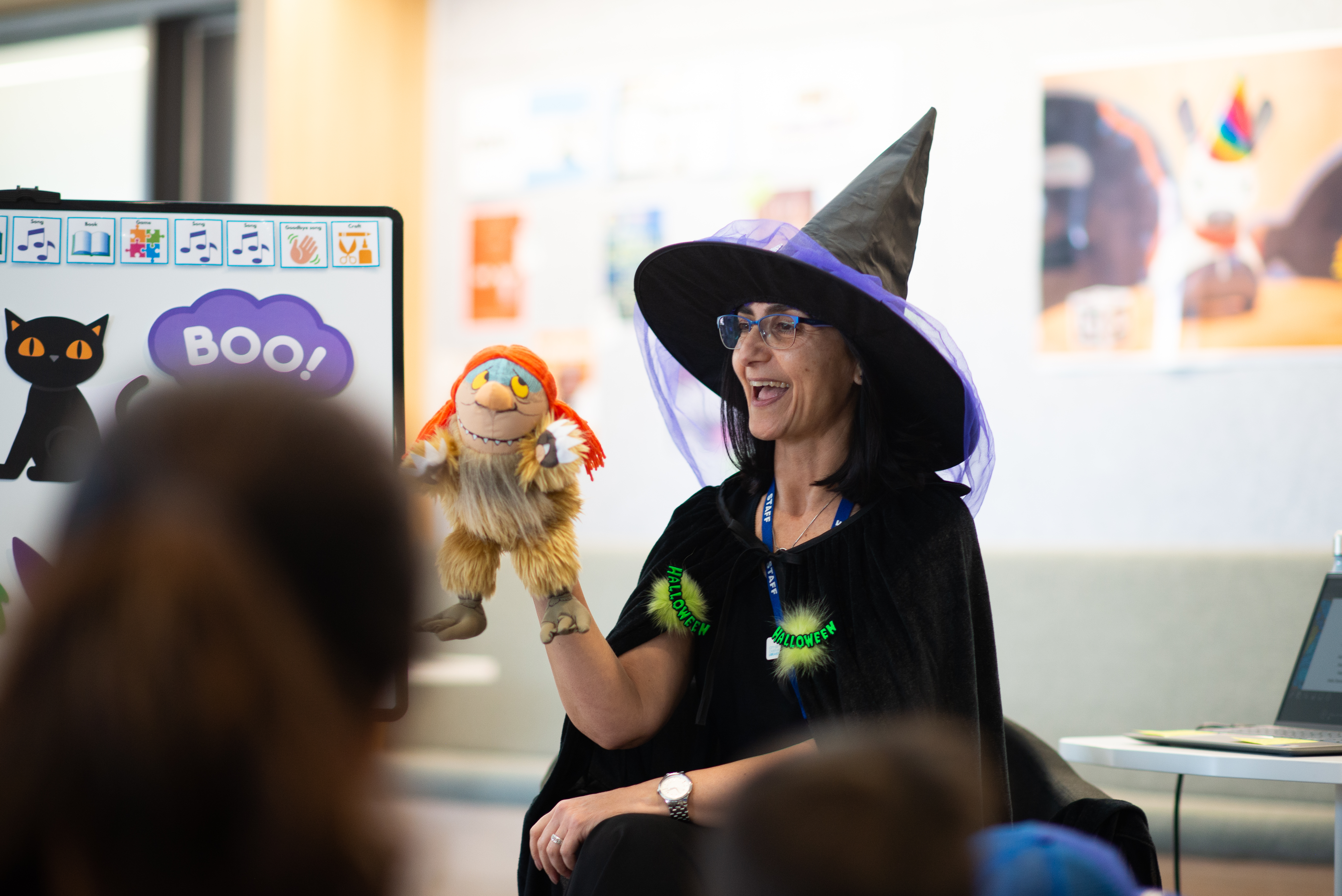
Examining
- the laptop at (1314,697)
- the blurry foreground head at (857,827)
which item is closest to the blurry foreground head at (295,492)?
the blurry foreground head at (857,827)

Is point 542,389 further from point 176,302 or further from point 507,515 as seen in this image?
point 176,302

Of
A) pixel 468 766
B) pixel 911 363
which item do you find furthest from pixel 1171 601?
pixel 468 766

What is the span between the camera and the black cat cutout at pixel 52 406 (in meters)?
1.52

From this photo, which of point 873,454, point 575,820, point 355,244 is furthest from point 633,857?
point 355,244

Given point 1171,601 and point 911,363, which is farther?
point 1171,601

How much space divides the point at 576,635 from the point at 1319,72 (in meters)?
2.48

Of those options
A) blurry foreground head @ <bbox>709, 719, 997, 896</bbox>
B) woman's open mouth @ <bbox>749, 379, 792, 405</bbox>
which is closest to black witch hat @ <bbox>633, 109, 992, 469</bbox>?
woman's open mouth @ <bbox>749, 379, 792, 405</bbox>

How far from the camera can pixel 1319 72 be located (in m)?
2.84

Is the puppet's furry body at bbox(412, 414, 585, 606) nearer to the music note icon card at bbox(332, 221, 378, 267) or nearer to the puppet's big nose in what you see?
the puppet's big nose

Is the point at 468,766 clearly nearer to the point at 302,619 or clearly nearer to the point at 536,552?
the point at 536,552

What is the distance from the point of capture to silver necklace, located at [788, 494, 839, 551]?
5.53 ft

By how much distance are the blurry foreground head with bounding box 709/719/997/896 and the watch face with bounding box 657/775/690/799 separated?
0.87 meters

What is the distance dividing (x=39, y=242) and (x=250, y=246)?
280 mm

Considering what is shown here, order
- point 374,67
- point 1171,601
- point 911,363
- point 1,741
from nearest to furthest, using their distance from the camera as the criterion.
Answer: point 1,741 → point 911,363 → point 1171,601 → point 374,67
